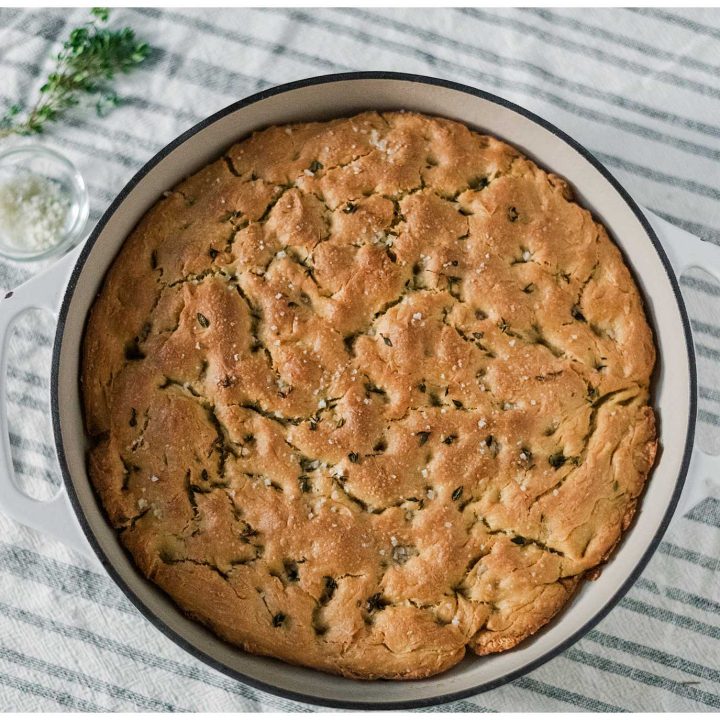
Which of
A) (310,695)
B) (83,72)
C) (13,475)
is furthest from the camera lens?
(83,72)

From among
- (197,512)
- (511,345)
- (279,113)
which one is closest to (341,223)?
(279,113)

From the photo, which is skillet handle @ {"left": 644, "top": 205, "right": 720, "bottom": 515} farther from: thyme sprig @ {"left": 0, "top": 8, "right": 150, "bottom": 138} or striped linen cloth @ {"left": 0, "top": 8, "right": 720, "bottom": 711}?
thyme sprig @ {"left": 0, "top": 8, "right": 150, "bottom": 138}

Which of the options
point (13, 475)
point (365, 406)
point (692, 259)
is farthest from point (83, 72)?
point (692, 259)

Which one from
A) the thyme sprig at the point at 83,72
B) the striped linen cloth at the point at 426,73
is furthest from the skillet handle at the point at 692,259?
the thyme sprig at the point at 83,72

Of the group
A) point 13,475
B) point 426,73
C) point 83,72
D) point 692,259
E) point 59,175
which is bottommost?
point 13,475

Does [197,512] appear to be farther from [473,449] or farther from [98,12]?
[98,12]

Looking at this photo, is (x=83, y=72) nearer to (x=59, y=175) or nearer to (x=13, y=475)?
(x=59, y=175)
